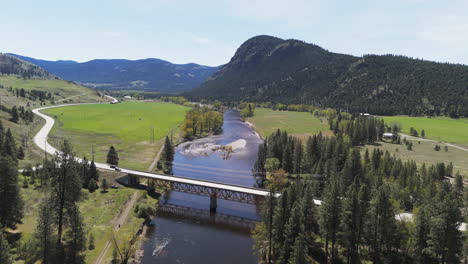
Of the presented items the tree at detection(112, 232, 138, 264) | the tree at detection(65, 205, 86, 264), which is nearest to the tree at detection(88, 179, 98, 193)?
the tree at detection(112, 232, 138, 264)

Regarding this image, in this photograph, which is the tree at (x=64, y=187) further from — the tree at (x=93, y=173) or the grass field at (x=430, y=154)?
the grass field at (x=430, y=154)

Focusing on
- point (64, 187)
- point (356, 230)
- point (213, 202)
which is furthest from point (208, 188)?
point (356, 230)

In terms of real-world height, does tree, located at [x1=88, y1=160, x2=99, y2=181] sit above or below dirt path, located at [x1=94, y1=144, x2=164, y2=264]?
above

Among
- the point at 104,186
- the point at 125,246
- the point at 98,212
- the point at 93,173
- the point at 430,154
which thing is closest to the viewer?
the point at 125,246

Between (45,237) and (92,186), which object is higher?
(45,237)

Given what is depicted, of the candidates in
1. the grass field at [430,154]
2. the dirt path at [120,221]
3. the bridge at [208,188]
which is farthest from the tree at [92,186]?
the grass field at [430,154]

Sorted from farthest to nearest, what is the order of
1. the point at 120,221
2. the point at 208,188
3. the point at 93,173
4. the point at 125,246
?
the point at 93,173
the point at 208,188
the point at 120,221
the point at 125,246

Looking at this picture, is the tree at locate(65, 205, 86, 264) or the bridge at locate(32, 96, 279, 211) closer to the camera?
the tree at locate(65, 205, 86, 264)

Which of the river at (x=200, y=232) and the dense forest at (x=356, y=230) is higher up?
the dense forest at (x=356, y=230)

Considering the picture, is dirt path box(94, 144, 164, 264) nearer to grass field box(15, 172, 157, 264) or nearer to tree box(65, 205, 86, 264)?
grass field box(15, 172, 157, 264)

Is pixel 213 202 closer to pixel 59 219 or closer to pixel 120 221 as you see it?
pixel 120 221
